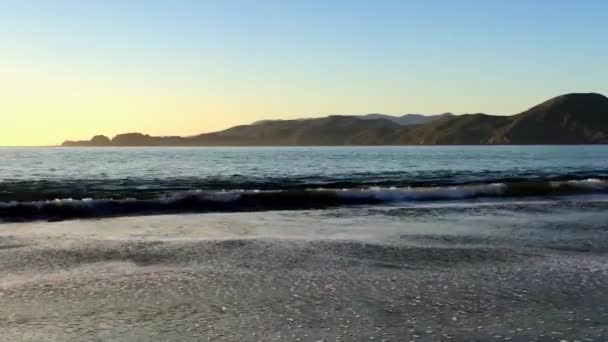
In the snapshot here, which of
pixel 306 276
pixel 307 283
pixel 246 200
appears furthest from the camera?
pixel 246 200

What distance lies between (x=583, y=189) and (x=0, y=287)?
33.5m

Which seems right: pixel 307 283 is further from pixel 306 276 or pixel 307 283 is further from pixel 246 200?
pixel 246 200

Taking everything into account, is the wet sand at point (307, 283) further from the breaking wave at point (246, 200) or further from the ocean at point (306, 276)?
the breaking wave at point (246, 200)

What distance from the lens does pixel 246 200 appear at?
89.8ft

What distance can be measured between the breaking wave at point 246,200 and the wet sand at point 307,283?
4928mm

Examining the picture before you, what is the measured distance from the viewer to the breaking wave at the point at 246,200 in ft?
76.4

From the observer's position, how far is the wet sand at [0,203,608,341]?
24.6 feet

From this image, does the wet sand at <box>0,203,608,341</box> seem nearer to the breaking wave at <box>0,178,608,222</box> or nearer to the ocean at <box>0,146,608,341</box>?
the ocean at <box>0,146,608,341</box>

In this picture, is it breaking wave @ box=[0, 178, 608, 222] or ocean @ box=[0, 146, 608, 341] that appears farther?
breaking wave @ box=[0, 178, 608, 222]

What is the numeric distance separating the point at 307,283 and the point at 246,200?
17471 millimetres

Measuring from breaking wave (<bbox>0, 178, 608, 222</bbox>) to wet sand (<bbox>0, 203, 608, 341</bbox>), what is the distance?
194 inches

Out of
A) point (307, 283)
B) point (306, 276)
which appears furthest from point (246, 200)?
point (307, 283)

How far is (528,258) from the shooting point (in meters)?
12.4

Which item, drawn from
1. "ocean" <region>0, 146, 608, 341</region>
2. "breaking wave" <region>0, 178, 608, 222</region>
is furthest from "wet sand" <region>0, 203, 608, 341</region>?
"breaking wave" <region>0, 178, 608, 222</region>
